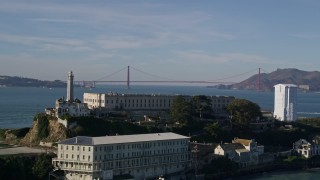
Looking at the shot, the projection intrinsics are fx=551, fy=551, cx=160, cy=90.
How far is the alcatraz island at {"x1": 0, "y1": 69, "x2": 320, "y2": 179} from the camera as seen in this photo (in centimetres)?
3162

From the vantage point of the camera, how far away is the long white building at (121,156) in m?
31.2

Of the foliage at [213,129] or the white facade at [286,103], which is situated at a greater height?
the white facade at [286,103]

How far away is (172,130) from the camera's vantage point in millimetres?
43688

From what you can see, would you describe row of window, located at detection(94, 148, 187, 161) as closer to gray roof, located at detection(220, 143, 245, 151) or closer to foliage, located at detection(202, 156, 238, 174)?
foliage, located at detection(202, 156, 238, 174)

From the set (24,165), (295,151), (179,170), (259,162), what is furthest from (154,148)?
(295,151)

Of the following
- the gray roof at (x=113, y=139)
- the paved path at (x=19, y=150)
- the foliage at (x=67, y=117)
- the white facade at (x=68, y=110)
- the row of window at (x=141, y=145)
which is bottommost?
the paved path at (x=19, y=150)

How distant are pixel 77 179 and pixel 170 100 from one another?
22015 millimetres

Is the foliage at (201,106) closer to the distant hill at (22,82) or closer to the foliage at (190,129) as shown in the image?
the foliage at (190,129)

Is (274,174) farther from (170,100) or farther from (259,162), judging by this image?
(170,100)

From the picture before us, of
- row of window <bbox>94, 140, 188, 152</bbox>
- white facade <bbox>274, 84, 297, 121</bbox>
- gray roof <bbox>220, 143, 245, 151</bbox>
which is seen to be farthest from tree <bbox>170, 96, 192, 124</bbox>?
white facade <bbox>274, 84, 297, 121</bbox>

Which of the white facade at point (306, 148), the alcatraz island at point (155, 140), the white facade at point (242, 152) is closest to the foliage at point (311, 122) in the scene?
the alcatraz island at point (155, 140)

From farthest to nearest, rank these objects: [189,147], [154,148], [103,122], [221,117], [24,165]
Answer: [221,117] < [103,122] < [189,147] < [154,148] < [24,165]

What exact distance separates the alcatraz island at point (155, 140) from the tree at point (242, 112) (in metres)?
0.09

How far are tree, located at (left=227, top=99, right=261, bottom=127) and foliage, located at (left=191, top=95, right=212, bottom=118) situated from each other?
7.24ft
